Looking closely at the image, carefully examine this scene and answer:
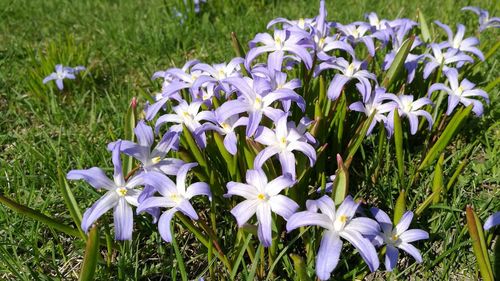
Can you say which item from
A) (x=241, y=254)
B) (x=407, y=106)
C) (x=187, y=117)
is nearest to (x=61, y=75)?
(x=187, y=117)

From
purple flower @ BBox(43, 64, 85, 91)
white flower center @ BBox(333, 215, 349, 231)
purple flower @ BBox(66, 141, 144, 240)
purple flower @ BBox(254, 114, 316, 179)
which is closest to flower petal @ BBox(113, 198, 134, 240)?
purple flower @ BBox(66, 141, 144, 240)

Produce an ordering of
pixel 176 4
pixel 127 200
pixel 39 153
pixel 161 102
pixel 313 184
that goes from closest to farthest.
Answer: pixel 127 200
pixel 161 102
pixel 313 184
pixel 39 153
pixel 176 4

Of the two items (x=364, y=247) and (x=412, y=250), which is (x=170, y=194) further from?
(x=412, y=250)

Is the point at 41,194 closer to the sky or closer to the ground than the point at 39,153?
closer to the ground

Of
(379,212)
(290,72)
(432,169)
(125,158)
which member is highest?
(290,72)

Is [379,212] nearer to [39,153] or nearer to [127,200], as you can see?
[127,200]

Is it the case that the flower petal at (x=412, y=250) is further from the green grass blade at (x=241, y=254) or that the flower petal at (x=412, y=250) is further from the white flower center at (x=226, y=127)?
the white flower center at (x=226, y=127)

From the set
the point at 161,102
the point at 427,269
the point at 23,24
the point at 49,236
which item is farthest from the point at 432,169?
the point at 23,24

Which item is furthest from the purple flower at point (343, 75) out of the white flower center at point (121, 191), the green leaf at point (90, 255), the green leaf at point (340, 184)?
the green leaf at point (90, 255)
